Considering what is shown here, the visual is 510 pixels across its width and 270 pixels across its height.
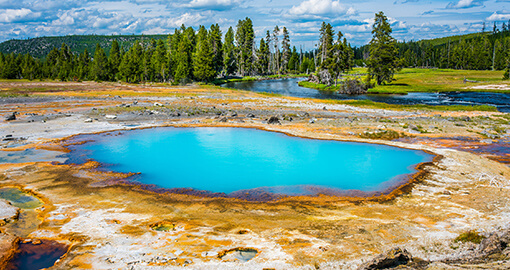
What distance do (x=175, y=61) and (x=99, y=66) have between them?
2387 cm

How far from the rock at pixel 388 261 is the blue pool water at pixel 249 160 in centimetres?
675

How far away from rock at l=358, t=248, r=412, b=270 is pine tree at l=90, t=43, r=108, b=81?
312 ft

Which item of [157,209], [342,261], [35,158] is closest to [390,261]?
[342,261]

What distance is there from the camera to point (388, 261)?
24.7ft

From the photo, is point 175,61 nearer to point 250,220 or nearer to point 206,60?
point 206,60

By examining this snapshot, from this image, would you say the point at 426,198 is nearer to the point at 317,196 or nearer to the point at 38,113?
the point at 317,196

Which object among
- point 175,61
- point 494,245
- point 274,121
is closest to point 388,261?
point 494,245

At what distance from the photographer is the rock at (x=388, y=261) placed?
7.49 m

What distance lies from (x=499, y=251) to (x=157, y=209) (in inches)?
390

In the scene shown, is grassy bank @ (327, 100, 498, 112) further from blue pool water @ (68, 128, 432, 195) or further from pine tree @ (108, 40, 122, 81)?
pine tree @ (108, 40, 122, 81)

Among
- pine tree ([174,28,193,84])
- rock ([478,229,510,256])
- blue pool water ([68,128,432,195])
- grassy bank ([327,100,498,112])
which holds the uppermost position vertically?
pine tree ([174,28,193,84])

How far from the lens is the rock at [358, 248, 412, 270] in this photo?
24.6 feet

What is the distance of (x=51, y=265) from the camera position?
862 centimetres

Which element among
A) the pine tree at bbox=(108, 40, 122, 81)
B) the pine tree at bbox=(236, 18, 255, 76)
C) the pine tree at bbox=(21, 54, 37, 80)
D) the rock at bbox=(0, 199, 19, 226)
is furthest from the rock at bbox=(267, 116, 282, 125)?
the pine tree at bbox=(21, 54, 37, 80)
